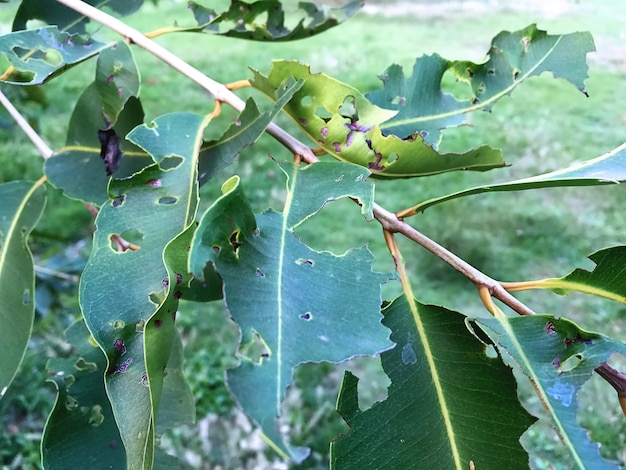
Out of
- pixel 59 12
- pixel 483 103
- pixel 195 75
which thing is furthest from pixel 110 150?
pixel 483 103

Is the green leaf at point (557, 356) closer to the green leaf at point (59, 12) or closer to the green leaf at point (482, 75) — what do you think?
the green leaf at point (482, 75)

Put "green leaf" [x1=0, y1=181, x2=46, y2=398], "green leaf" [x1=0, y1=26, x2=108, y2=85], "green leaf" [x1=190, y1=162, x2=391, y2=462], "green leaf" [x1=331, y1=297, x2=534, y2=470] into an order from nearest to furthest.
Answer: "green leaf" [x1=190, y1=162, x2=391, y2=462]
"green leaf" [x1=331, y1=297, x2=534, y2=470]
"green leaf" [x1=0, y1=26, x2=108, y2=85]
"green leaf" [x1=0, y1=181, x2=46, y2=398]

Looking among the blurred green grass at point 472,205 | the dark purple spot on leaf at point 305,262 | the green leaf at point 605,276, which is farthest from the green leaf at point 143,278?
the blurred green grass at point 472,205

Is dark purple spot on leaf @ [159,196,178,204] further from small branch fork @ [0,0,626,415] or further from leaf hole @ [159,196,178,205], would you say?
small branch fork @ [0,0,626,415]

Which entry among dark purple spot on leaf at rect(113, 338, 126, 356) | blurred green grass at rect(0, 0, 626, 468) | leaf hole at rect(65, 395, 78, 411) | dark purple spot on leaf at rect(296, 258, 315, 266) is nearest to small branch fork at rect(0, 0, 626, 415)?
dark purple spot on leaf at rect(296, 258, 315, 266)

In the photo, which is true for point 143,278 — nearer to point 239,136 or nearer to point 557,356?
point 239,136

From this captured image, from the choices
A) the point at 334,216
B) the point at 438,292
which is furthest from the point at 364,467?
the point at 334,216
